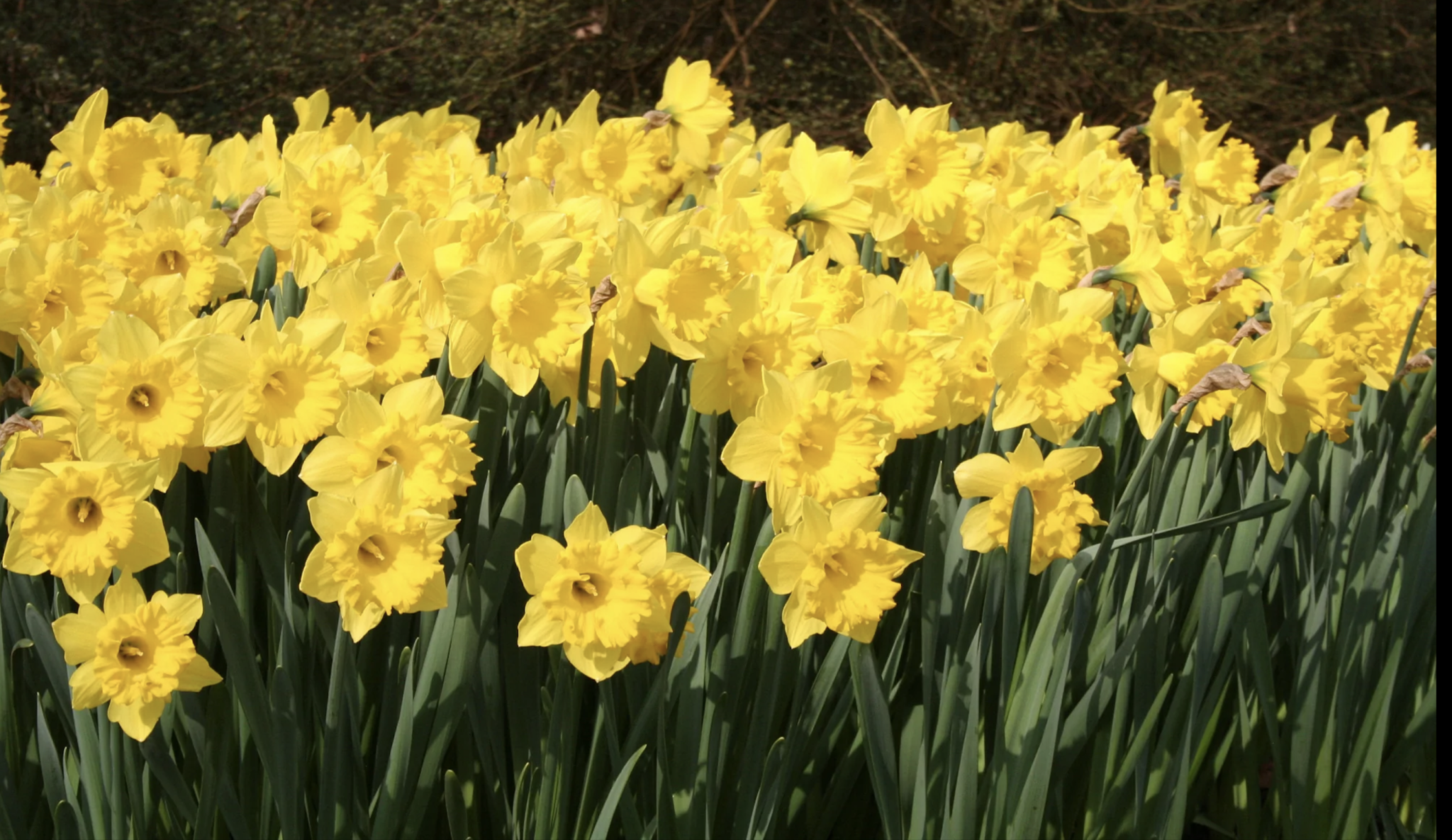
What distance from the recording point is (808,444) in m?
1.16

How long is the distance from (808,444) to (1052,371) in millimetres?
288

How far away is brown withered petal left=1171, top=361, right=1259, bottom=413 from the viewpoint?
1.15 metres

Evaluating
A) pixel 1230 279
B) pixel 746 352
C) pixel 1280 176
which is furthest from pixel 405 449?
pixel 1280 176

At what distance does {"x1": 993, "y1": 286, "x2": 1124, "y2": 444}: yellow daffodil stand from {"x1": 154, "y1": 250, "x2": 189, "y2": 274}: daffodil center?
1.10 metres

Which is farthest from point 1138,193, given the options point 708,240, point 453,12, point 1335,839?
point 453,12

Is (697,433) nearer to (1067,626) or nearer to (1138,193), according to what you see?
(1067,626)

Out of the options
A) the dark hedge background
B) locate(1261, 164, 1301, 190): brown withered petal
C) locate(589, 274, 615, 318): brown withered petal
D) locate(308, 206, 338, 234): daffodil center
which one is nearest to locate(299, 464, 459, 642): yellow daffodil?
locate(589, 274, 615, 318): brown withered petal

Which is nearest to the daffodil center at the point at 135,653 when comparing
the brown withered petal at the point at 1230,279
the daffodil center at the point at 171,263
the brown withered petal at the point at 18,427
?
the brown withered petal at the point at 18,427

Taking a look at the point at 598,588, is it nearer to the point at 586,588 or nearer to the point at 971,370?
the point at 586,588

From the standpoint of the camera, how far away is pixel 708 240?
1.55 metres

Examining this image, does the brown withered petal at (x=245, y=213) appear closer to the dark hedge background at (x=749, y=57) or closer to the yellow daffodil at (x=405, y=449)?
the yellow daffodil at (x=405, y=449)

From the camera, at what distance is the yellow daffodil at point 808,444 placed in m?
1.14

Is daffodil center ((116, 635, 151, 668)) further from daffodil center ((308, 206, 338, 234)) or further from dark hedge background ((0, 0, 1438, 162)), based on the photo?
dark hedge background ((0, 0, 1438, 162))

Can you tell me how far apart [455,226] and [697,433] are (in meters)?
0.36
